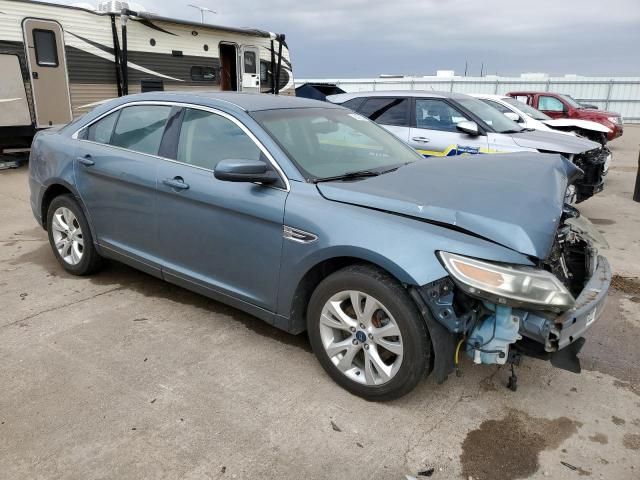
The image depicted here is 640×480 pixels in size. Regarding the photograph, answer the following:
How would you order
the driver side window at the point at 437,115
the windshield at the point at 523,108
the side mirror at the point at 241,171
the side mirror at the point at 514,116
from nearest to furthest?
the side mirror at the point at 241,171 → the driver side window at the point at 437,115 → the side mirror at the point at 514,116 → the windshield at the point at 523,108

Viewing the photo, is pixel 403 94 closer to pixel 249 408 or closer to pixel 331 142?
pixel 331 142

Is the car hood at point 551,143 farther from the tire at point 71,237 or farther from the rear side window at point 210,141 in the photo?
the tire at point 71,237

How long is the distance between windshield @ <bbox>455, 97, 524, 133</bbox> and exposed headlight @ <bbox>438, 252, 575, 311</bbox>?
16.8ft

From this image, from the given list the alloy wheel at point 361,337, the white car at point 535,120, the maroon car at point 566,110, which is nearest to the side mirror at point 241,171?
the alloy wheel at point 361,337

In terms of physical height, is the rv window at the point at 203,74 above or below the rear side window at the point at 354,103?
above

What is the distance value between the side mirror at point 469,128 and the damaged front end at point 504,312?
4391 millimetres

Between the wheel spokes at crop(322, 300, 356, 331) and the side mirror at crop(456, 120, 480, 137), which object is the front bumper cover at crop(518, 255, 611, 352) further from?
the side mirror at crop(456, 120, 480, 137)

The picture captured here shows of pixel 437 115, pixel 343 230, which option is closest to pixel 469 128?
pixel 437 115

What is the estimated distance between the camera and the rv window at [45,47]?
29.4 feet

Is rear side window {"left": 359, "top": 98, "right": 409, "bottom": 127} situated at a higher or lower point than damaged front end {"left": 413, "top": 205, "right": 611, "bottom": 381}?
higher

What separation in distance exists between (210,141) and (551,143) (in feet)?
17.3

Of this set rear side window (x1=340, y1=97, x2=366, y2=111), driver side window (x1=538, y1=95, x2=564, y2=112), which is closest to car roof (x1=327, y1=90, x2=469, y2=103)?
rear side window (x1=340, y1=97, x2=366, y2=111)

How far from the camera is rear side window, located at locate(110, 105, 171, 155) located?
12.6 ft

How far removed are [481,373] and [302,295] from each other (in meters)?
1.23
